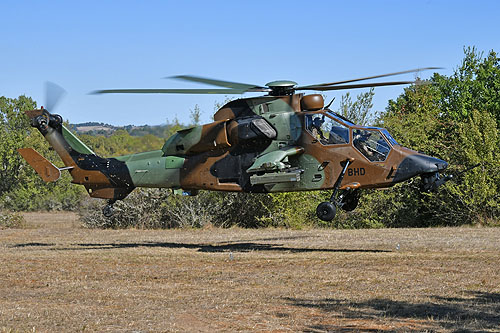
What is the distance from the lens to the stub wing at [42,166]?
745 inches

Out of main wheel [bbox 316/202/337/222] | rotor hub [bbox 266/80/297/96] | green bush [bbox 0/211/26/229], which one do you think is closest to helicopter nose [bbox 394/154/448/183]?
main wheel [bbox 316/202/337/222]

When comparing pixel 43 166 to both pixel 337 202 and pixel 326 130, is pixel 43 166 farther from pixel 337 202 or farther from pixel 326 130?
pixel 337 202

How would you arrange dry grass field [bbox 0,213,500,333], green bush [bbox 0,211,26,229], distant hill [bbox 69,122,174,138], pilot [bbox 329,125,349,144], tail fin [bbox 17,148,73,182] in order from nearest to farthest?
dry grass field [bbox 0,213,500,333] < pilot [bbox 329,125,349,144] < distant hill [bbox 69,122,174,138] < tail fin [bbox 17,148,73,182] < green bush [bbox 0,211,26,229]

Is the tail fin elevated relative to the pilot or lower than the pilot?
lower

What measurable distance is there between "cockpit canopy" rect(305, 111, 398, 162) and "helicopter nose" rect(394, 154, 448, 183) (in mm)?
484

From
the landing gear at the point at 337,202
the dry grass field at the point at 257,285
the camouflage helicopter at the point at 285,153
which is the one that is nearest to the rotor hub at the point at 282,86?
the camouflage helicopter at the point at 285,153

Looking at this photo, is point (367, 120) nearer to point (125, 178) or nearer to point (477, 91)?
point (477, 91)

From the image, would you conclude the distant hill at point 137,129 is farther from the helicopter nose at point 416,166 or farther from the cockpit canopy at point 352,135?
the helicopter nose at point 416,166

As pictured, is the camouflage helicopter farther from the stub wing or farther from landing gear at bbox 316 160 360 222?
the stub wing

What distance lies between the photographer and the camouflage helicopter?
15.4m

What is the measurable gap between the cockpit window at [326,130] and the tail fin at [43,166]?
7731 millimetres

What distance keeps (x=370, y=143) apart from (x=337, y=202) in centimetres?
165

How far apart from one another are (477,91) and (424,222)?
1859 cm

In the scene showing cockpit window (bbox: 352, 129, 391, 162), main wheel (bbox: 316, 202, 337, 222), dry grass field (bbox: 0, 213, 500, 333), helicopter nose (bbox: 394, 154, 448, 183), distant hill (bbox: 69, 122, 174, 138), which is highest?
distant hill (bbox: 69, 122, 174, 138)
